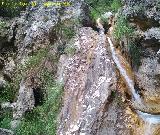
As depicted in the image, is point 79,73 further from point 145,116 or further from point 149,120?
point 149,120

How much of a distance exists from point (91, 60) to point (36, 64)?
233 cm

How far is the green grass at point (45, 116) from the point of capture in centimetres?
956

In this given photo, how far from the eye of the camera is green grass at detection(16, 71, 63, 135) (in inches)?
376

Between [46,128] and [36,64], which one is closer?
[46,128]

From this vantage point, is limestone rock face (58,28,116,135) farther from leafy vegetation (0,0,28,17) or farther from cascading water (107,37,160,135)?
leafy vegetation (0,0,28,17)

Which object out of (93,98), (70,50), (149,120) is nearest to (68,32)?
(70,50)

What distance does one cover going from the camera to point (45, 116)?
33.0ft

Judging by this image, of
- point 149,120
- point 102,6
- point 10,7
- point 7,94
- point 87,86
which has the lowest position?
point 149,120

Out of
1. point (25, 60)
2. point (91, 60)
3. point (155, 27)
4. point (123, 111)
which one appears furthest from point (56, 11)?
point (123, 111)

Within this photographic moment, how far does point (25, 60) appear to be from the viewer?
39.8 feet

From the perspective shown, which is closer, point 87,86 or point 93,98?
point 93,98

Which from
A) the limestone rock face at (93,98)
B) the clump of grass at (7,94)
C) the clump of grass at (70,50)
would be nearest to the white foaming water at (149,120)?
the limestone rock face at (93,98)

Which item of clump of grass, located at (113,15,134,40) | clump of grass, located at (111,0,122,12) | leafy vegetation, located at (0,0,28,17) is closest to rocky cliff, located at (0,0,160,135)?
clump of grass, located at (113,15,134,40)

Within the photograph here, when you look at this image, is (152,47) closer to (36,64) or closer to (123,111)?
(123,111)
